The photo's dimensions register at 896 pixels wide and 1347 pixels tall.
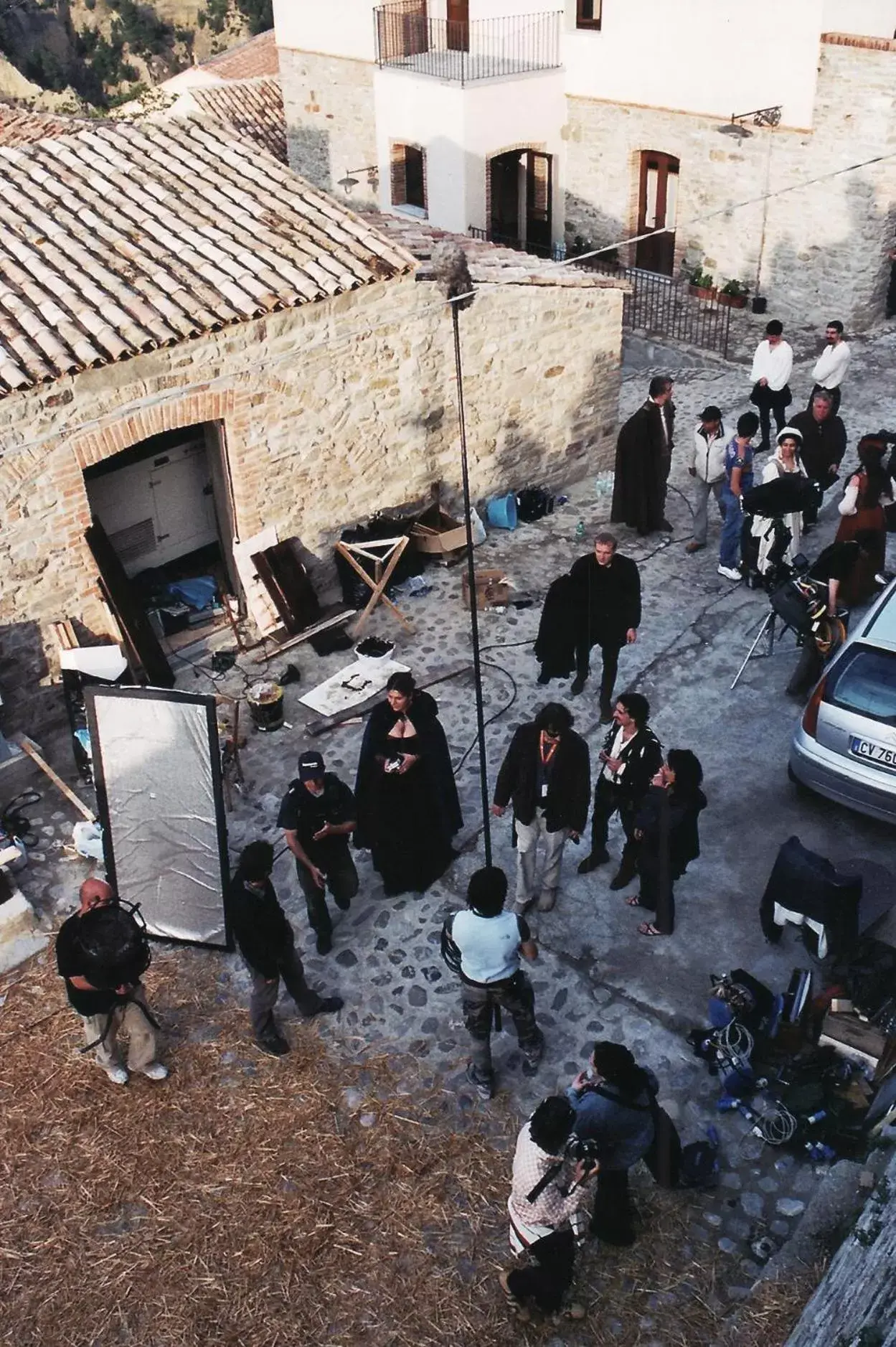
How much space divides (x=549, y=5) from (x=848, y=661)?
16.0 m

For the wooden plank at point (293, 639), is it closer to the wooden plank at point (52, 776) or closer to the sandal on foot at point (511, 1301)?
the wooden plank at point (52, 776)

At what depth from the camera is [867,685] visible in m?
8.12

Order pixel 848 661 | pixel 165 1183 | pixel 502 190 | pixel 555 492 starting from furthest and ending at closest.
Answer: pixel 502 190, pixel 555 492, pixel 848 661, pixel 165 1183

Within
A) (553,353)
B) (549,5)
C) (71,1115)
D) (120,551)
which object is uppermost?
(549,5)

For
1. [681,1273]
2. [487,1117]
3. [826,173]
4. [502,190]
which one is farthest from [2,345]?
[502,190]

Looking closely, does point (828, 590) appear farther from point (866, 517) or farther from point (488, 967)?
point (488, 967)

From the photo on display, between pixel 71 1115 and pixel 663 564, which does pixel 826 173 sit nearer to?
pixel 663 564

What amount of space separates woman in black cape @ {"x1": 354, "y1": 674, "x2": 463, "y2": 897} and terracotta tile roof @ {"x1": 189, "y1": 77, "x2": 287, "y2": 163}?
2067 centimetres

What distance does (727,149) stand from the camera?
17984mm

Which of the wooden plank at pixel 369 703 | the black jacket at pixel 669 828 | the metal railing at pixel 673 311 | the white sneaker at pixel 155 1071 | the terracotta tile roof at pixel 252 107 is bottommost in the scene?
the white sneaker at pixel 155 1071

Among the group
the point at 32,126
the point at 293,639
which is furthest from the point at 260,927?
the point at 32,126

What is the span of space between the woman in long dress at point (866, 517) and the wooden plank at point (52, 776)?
656 centimetres

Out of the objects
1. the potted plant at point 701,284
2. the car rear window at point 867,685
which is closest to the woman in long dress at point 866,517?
the car rear window at point 867,685

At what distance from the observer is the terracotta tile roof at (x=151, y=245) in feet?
30.0
